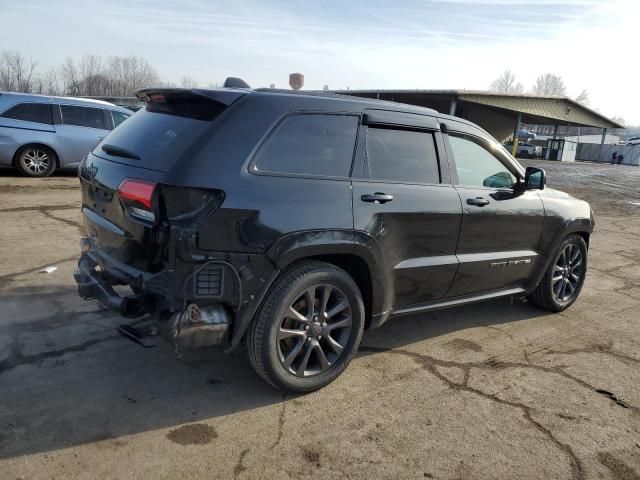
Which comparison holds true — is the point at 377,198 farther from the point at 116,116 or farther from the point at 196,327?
the point at 116,116

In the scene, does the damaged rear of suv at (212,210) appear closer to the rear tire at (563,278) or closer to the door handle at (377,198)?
the door handle at (377,198)

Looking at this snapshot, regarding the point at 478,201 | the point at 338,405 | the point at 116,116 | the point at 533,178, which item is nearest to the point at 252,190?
the point at 338,405

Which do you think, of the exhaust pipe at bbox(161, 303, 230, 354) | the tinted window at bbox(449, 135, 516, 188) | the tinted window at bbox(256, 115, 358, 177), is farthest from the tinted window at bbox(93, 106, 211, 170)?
the tinted window at bbox(449, 135, 516, 188)

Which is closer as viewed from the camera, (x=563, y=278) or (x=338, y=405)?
(x=338, y=405)

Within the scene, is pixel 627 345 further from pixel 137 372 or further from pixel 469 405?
pixel 137 372

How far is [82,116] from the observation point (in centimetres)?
1192

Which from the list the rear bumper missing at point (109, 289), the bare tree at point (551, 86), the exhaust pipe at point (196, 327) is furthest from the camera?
the bare tree at point (551, 86)

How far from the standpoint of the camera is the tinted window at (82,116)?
11.7 metres

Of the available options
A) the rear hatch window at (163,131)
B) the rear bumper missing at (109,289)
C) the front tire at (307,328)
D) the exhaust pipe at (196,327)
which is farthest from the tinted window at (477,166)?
the rear bumper missing at (109,289)

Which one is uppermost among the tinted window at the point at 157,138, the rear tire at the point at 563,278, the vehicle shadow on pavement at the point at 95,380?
the tinted window at the point at 157,138

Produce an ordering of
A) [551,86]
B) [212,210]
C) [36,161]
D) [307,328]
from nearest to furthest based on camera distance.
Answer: [212,210] → [307,328] → [36,161] → [551,86]

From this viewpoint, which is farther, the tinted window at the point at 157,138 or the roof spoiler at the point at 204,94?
the roof spoiler at the point at 204,94

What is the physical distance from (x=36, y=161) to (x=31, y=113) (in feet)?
3.38

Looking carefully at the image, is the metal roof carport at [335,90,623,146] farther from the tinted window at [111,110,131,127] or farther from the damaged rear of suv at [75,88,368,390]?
the damaged rear of suv at [75,88,368,390]
